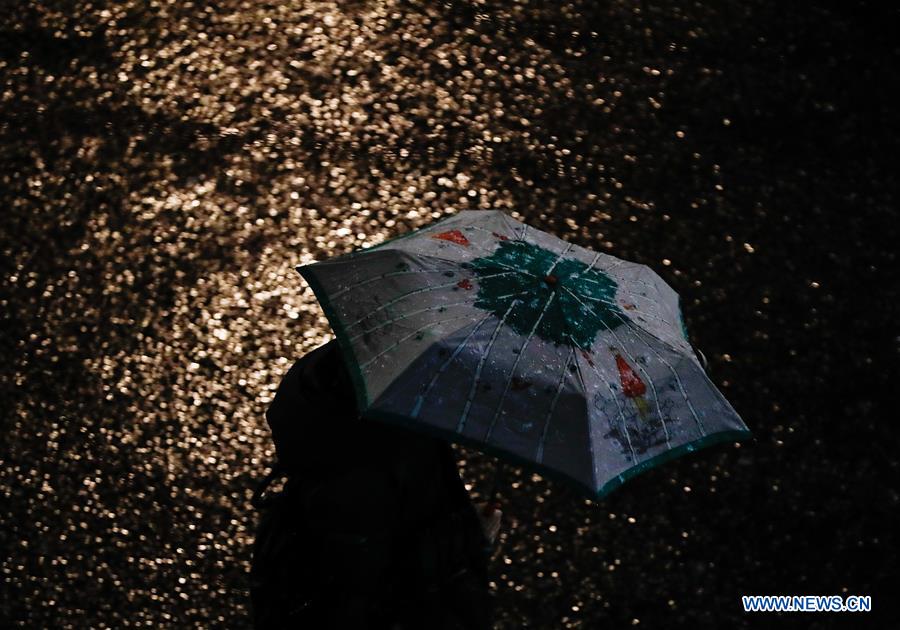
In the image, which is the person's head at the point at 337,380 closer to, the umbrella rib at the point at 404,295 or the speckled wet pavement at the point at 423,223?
the umbrella rib at the point at 404,295

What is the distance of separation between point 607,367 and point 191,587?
165cm

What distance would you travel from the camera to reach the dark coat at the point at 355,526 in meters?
2.29

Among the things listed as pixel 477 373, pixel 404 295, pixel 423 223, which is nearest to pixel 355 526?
pixel 477 373

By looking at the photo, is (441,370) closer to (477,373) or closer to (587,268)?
(477,373)

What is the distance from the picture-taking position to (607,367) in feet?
8.14

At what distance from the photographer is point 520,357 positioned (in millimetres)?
2395

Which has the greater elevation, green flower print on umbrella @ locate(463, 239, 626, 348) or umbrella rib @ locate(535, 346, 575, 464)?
green flower print on umbrella @ locate(463, 239, 626, 348)

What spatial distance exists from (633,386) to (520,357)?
281 mm

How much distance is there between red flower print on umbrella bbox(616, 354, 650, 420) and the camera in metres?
2.50

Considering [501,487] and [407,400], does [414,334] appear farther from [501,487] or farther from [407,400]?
[501,487]

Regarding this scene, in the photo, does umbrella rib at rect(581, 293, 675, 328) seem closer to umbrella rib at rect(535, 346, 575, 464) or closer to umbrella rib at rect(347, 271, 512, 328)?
umbrella rib at rect(535, 346, 575, 464)

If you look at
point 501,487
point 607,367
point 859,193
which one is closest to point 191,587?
point 501,487

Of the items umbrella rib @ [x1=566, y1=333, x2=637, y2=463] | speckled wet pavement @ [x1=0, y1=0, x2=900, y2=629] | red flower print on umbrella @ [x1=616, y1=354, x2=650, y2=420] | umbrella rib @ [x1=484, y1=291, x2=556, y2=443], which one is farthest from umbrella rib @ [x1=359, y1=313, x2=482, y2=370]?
speckled wet pavement @ [x1=0, y1=0, x2=900, y2=629]

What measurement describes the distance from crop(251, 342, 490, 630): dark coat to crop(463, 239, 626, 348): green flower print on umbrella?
32 centimetres
